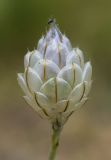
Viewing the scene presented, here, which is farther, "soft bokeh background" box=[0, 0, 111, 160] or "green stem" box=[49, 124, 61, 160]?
"soft bokeh background" box=[0, 0, 111, 160]

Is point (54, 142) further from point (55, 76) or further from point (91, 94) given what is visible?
point (91, 94)

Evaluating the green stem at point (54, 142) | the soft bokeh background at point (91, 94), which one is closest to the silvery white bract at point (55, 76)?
the green stem at point (54, 142)

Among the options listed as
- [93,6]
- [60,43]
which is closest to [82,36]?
[93,6]

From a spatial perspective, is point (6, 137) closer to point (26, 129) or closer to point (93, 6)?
point (26, 129)

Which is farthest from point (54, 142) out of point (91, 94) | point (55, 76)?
point (91, 94)

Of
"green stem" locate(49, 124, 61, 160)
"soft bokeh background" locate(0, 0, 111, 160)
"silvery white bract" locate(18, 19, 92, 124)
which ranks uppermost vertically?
"soft bokeh background" locate(0, 0, 111, 160)

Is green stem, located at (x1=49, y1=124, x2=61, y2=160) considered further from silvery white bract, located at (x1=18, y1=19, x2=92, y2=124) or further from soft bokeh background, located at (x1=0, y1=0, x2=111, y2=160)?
soft bokeh background, located at (x1=0, y1=0, x2=111, y2=160)

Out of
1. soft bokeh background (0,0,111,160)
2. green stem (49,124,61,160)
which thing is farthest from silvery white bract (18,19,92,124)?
soft bokeh background (0,0,111,160)
